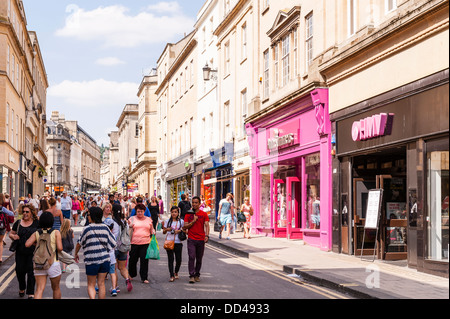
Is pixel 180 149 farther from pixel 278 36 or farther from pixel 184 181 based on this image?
pixel 278 36

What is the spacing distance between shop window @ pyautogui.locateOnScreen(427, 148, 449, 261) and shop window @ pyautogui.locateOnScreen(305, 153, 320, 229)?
7162 mm

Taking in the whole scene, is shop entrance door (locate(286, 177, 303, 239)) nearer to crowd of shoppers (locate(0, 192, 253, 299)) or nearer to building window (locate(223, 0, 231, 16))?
crowd of shoppers (locate(0, 192, 253, 299))

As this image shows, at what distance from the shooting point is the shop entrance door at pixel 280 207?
82.9 ft

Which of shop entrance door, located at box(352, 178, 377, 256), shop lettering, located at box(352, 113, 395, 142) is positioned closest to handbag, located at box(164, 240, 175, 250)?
shop lettering, located at box(352, 113, 395, 142)

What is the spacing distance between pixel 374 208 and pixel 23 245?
8606 millimetres

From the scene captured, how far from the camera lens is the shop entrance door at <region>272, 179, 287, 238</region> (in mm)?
25266

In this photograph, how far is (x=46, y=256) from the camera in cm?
912

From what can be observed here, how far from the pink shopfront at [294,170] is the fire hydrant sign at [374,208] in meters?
3.30

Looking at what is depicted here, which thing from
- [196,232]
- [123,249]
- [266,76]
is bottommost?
[123,249]

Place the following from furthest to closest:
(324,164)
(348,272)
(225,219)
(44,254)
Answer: (225,219), (324,164), (348,272), (44,254)

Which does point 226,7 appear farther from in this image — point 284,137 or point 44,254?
point 44,254

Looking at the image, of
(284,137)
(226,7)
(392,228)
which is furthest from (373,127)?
(226,7)

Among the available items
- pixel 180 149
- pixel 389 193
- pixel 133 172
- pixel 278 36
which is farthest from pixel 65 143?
pixel 389 193

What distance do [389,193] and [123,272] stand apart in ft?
26.2
